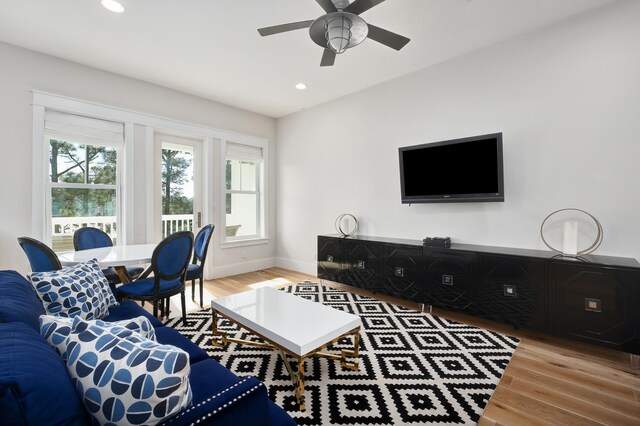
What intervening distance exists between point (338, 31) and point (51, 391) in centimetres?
232

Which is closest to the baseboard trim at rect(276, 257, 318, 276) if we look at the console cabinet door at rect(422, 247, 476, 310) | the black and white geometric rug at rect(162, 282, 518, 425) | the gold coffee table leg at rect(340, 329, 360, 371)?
the black and white geometric rug at rect(162, 282, 518, 425)

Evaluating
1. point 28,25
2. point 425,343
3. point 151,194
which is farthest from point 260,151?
point 425,343

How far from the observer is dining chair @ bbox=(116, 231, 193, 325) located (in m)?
2.61

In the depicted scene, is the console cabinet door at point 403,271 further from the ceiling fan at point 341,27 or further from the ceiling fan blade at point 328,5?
the ceiling fan blade at point 328,5

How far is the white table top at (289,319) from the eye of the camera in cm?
177

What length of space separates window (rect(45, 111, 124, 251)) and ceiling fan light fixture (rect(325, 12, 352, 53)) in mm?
3152

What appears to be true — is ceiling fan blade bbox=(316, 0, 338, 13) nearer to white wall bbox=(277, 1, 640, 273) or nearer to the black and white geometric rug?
white wall bbox=(277, 1, 640, 273)

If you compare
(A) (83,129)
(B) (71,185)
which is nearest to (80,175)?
(B) (71,185)

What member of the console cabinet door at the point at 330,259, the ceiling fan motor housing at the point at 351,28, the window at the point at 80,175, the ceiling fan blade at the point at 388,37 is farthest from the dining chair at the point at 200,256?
the ceiling fan blade at the point at 388,37

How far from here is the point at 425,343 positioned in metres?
2.54

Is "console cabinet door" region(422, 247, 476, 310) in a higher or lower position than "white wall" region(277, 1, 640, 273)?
lower

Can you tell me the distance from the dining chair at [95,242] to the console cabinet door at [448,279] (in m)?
3.24

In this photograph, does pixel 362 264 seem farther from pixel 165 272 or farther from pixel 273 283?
pixel 165 272

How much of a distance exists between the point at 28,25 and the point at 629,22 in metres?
5.37
